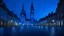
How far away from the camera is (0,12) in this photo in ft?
380

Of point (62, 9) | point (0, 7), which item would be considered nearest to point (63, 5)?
point (62, 9)

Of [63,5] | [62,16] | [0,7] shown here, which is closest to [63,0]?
[63,5]

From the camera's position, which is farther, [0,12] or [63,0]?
[63,0]

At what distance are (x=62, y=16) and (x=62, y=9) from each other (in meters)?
5.66

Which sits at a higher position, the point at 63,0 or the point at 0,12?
the point at 63,0

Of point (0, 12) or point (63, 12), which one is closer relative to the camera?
point (0, 12)

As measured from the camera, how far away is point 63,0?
12750 centimetres

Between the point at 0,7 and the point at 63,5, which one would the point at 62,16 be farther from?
the point at 0,7

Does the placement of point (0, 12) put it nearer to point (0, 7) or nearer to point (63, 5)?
point (0, 7)

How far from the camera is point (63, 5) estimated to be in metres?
Answer: 127

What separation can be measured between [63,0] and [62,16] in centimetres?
1123

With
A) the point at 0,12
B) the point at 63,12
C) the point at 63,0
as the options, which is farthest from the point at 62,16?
the point at 0,12

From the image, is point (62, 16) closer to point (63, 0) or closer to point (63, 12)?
point (63, 12)

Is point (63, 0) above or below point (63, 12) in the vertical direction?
above
